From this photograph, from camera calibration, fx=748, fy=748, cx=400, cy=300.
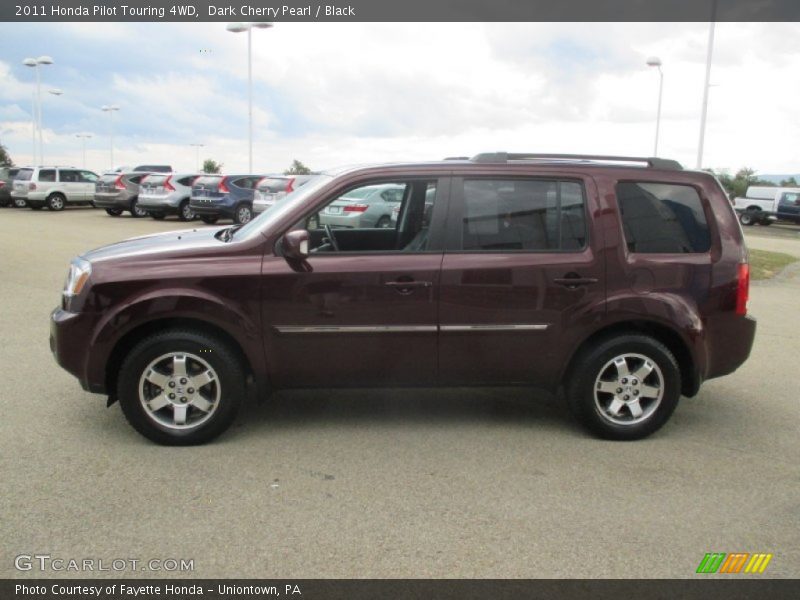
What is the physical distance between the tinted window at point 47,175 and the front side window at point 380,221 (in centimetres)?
2941

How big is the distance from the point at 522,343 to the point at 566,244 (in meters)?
0.70

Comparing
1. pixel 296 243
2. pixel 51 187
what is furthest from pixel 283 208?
pixel 51 187

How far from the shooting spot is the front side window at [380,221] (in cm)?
487

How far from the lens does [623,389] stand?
16.0 feet

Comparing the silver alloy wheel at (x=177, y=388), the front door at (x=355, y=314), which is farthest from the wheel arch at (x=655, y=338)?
the silver alloy wheel at (x=177, y=388)

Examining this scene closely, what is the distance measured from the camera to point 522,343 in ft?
15.7

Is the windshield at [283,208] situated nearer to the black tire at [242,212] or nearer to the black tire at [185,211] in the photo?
the black tire at [242,212]

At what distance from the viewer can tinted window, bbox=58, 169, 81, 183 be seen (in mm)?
31375

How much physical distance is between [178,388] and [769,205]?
37.6m
